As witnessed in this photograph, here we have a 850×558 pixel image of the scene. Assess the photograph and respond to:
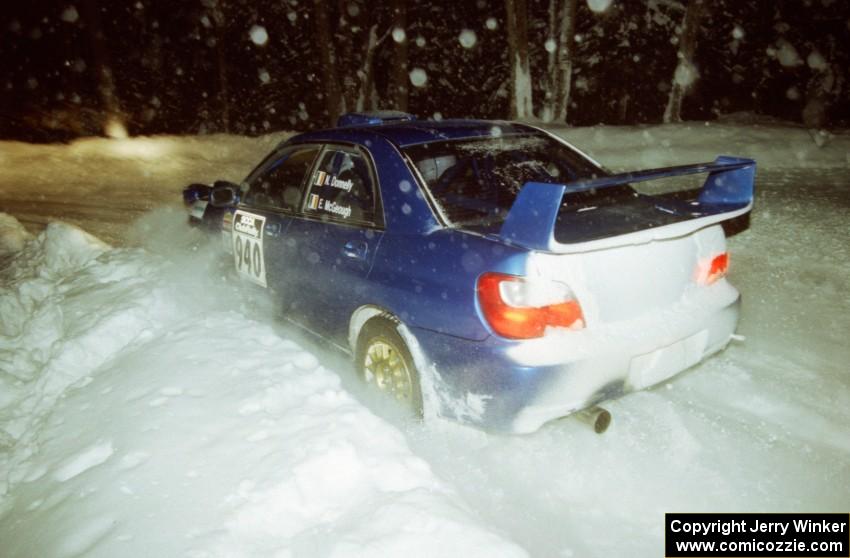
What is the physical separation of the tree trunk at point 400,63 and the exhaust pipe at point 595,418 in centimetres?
1467

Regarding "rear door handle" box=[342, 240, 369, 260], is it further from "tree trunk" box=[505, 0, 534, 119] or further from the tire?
"tree trunk" box=[505, 0, 534, 119]

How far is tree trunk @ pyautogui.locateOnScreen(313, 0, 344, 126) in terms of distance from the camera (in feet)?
58.5

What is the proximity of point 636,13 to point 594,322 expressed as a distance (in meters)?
22.3

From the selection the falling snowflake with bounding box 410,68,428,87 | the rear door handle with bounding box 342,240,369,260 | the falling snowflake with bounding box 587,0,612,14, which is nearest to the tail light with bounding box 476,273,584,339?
the rear door handle with bounding box 342,240,369,260

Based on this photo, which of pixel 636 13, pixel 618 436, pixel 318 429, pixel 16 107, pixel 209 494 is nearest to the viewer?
pixel 209 494

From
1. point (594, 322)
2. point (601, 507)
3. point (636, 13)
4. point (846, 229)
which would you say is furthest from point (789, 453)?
point (636, 13)

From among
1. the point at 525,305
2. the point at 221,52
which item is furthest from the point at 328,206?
the point at 221,52

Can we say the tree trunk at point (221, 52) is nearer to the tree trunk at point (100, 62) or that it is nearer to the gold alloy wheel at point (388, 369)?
the tree trunk at point (100, 62)

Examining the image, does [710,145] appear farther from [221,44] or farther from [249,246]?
[221,44]

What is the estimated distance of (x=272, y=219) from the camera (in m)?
4.03

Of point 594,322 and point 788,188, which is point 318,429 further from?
point 788,188

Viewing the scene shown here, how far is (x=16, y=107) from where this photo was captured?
19.7 metres

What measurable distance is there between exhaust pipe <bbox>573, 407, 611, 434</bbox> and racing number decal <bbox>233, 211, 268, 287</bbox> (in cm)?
244
